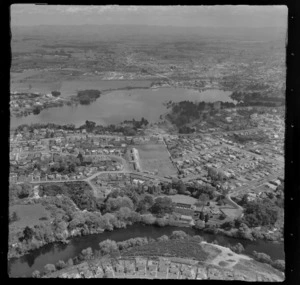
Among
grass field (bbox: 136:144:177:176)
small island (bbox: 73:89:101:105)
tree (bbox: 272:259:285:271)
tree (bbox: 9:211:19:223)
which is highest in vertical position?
small island (bbox: 73:89:101:105)

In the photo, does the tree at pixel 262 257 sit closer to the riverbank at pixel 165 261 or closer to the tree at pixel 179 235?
the riverbank at pixel 165 261

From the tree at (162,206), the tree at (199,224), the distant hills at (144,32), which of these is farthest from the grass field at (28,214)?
the distant hills at (144,32)

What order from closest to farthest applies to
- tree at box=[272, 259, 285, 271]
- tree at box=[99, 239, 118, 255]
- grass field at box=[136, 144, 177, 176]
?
tree at box=[272, 259, 285, 271] → tree at box=[99, 239, 118, 255] → grass field at box=[136, 144, 177, 176]

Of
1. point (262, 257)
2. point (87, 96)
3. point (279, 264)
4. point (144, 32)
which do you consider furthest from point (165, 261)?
point (144, 32)

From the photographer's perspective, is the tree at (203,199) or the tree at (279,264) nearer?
the tree at (279,264)

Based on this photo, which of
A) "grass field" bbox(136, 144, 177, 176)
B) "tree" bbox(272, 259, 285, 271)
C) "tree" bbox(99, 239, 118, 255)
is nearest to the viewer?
"tree" bbox(272, 259, 285, 271)

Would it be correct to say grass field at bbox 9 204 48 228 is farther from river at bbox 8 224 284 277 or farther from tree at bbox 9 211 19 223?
river at bbox 8 224 284 277

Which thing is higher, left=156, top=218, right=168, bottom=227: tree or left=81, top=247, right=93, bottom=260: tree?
left=156, top=218, right=168, bottom=227: tree

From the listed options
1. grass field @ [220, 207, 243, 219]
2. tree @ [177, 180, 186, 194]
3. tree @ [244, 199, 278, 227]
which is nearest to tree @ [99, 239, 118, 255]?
tree @ [177, 180, 186, 194]
